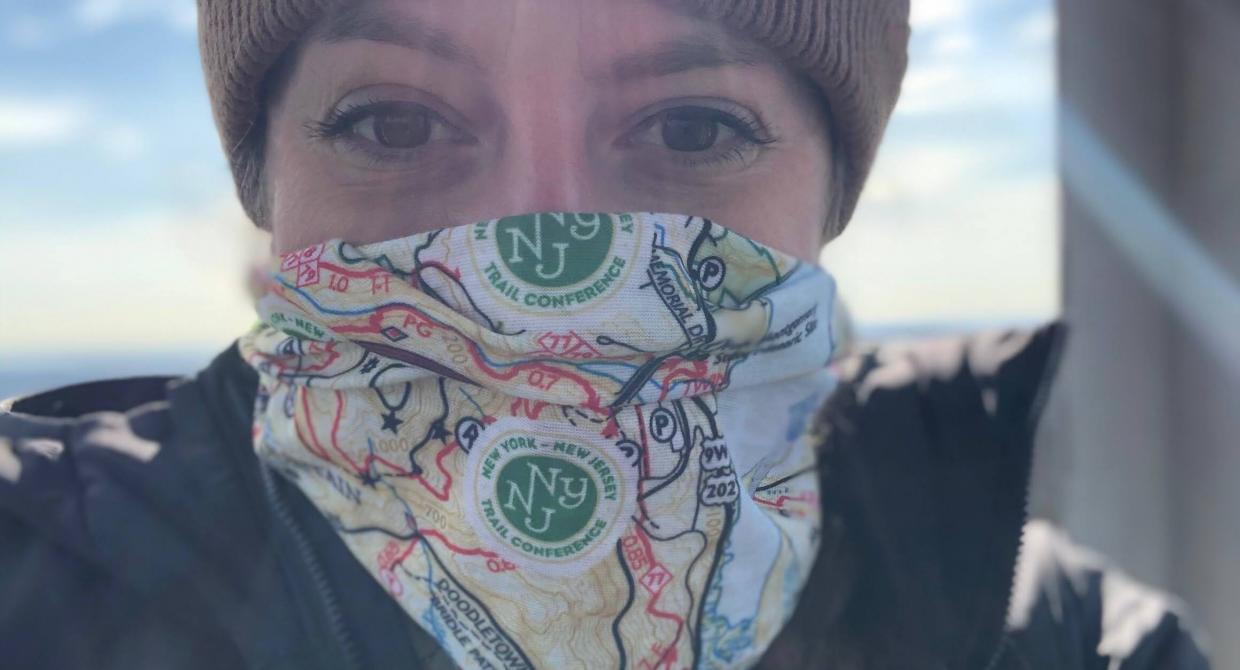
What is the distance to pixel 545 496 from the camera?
2.48 ft

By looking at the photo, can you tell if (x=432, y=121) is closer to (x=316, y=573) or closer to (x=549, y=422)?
(x=549, y=422)

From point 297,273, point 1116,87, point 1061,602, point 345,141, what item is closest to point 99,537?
point 297,273

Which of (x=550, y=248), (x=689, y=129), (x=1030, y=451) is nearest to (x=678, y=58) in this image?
(x=689, y=129)

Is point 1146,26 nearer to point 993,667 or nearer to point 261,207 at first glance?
point 993,667

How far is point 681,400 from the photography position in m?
0.80

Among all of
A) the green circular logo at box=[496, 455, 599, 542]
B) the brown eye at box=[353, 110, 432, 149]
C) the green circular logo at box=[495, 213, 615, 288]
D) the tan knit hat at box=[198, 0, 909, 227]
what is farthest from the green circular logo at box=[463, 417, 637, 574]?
the tan knit hat at box=[198, 0, 909, 227]

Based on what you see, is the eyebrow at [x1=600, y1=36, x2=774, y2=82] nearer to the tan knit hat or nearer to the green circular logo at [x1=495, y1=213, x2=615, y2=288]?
the tan knit hat

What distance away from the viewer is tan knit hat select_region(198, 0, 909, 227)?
85 centimetres

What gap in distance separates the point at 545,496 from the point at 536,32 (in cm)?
39

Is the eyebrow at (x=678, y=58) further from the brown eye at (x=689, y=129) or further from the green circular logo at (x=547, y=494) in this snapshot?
the green circular logo at (x=547, y=494)

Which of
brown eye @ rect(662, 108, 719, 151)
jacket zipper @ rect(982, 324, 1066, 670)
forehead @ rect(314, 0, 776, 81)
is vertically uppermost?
forehead @ rect(314, 0, 776, 81)

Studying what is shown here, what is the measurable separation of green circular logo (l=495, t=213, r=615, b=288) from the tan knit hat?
223mm

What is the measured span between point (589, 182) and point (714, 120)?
0.14m

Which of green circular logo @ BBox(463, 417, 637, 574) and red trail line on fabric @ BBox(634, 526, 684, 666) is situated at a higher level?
green circular logo @ BBox(463, 417, 637, 574)
